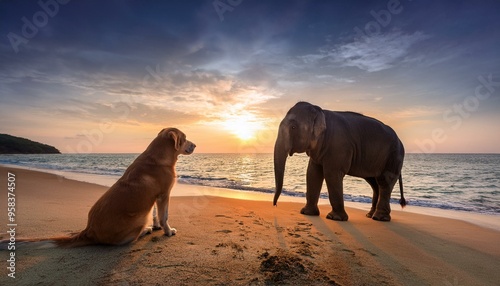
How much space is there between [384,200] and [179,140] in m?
5.22

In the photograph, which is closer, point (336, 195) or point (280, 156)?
point (280, 156)

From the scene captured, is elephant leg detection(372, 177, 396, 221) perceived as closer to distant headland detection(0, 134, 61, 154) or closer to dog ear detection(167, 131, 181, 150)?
dog ear detection(167, 131, 181, 150)

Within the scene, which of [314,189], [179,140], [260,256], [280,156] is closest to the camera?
[260,256]

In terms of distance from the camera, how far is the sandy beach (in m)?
2.94

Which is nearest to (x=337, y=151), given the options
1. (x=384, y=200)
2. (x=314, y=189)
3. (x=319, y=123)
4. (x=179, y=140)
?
(x=319, y=123)

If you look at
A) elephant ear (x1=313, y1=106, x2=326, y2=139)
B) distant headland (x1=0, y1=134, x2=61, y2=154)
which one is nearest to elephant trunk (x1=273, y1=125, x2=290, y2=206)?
elephant ear (x1=313, y1=106, x2=326, y2=139)

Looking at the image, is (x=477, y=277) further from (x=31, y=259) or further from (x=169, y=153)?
(x=31, y=259)

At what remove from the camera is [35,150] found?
350 ft

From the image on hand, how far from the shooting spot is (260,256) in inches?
138

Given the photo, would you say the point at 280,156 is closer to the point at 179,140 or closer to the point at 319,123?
the point at 319,123

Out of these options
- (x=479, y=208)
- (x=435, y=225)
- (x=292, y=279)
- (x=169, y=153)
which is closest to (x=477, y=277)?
(x=292, y=279)

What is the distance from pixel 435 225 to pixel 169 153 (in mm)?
6186

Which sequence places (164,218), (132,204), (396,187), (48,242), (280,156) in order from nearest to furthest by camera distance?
(48,242) → (132,204) → (164,218) → (280,156) → (396,187)

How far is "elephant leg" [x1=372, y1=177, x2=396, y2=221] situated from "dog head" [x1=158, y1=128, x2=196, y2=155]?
480 cm
